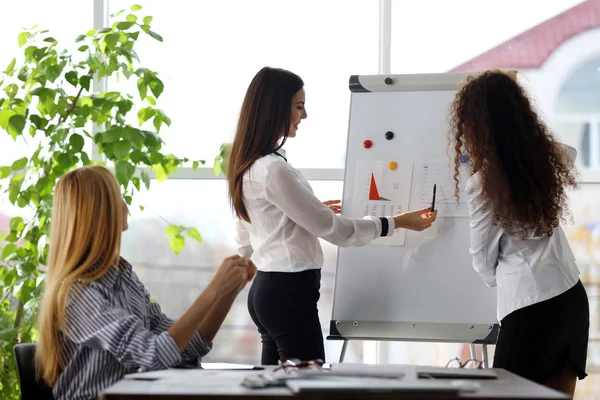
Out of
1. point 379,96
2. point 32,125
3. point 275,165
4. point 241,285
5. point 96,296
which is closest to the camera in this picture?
point 96,296

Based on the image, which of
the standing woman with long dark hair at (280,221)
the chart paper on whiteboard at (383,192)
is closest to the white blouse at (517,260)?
the standing woman with long dark hair at (280,221)

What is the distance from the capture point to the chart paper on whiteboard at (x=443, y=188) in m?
2.94

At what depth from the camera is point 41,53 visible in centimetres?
332

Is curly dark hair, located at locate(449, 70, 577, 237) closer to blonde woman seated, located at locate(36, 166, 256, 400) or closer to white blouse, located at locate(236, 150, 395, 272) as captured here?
white blouse, located at locate(236, 150, 395, 272)

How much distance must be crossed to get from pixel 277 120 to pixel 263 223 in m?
0.35

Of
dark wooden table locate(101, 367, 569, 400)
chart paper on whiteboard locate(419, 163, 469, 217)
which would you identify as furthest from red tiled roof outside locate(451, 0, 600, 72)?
dark wooden table locate(101, 367, 569, 400)

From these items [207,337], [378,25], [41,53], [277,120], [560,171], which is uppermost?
[378,25]

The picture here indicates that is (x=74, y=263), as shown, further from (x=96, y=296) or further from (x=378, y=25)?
(x=378, y=25)

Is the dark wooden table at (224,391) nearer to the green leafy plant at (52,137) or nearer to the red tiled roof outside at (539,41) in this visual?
the green leafy plant at (52,137)

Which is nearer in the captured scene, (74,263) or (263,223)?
(74,263)

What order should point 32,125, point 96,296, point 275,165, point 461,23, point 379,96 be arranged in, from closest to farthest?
point 96,296
point 275,165
point 379,96
point 32,125
point 461,23

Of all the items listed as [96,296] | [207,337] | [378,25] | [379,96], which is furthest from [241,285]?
[378,25]

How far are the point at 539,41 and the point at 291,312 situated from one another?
1.98m

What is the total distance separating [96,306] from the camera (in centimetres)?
180
